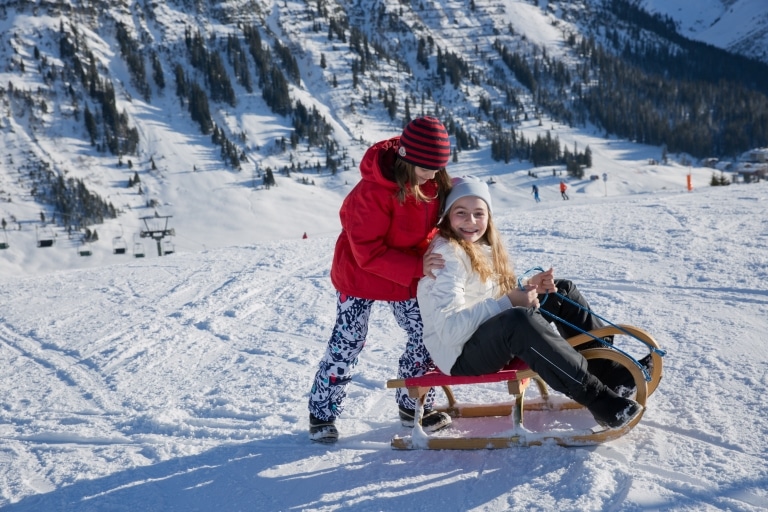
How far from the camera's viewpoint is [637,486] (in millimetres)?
2623

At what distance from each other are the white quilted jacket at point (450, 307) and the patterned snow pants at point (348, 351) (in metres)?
0.33

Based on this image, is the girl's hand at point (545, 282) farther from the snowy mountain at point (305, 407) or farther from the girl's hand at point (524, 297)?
the snowy mountain at point (305, 407)

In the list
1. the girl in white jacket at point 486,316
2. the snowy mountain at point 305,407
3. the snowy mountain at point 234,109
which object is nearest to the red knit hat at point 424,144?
the girl in white jacket at point 486,316

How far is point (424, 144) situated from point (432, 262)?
0.59 m

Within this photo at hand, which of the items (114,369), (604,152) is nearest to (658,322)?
(114,369)

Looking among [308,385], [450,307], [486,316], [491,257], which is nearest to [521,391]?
[486,316]

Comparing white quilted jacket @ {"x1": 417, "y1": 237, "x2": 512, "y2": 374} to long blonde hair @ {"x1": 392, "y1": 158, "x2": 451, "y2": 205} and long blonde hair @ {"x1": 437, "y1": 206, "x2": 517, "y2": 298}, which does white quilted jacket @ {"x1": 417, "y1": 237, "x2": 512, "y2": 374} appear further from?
long blonde hair @ {"x1": 392, "y1": 158, "x2": 451, "y2": 205}

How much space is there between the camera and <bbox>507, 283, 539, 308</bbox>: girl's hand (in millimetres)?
2992

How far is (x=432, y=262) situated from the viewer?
3012 mm

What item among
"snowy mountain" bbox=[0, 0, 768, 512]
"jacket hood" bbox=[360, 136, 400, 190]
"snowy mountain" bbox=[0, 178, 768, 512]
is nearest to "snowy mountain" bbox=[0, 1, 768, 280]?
"snowy mountain" bbox=[0, 0, 768, 512]

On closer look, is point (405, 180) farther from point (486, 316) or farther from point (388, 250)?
point (486, 316)

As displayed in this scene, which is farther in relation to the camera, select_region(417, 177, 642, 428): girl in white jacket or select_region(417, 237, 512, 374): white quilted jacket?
select_region(417, 237, 512, 374): white quilted jacket

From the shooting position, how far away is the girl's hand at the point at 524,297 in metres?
2.99

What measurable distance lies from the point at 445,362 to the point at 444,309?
0.93ft
